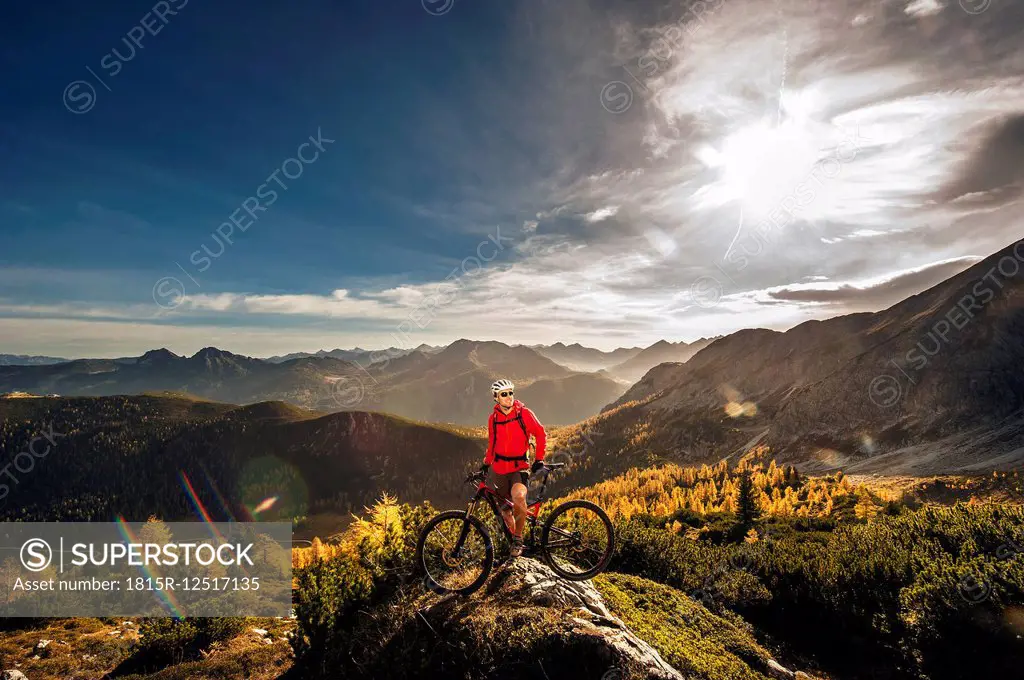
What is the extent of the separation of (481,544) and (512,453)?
2632 mm

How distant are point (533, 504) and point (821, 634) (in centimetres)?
1056

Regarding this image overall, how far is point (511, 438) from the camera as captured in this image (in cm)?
1007

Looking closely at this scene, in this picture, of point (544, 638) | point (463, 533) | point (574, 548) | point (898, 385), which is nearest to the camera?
point (544, 638)

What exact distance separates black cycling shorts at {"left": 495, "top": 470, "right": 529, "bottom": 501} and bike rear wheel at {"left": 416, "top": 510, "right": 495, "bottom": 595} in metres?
0.90

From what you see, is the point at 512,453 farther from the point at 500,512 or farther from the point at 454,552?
the point at 454,552

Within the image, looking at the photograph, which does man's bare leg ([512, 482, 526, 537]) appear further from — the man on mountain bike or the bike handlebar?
the bike handlebar

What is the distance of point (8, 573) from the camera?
35625 millimetres

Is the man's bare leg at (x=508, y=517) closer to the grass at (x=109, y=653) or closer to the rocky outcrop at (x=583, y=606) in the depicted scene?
the rocky outcrop at (x=583, y=606)

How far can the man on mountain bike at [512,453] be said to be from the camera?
33.0 ft

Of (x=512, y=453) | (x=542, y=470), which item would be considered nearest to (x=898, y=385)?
(x=542, y=470)

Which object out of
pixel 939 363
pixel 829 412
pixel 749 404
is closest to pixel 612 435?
pixel 749 404

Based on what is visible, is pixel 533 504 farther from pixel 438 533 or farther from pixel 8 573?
pixel 8 573

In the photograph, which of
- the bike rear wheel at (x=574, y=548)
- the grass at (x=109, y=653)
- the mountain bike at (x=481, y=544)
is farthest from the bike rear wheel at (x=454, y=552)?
the grass at (x=109, y=653)

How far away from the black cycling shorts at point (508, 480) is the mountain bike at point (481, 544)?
0.38 feet
